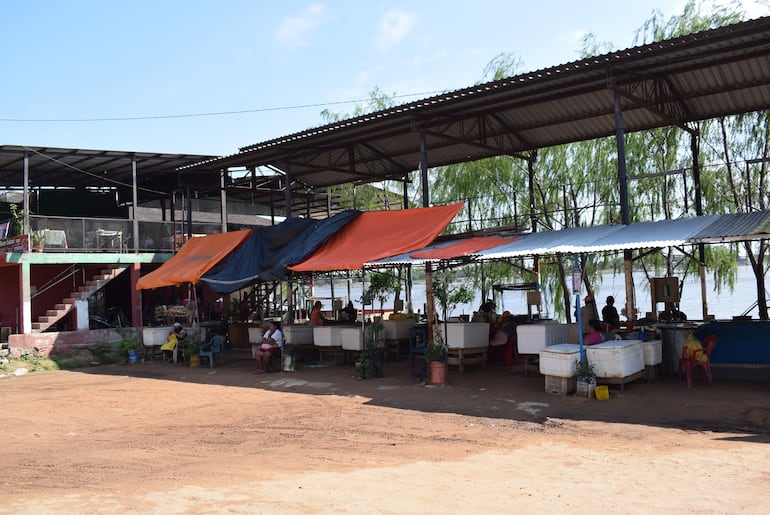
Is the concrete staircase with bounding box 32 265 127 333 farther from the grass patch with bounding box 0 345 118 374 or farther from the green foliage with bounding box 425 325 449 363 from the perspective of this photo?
the green foliage with bounding box 425 325 449 363

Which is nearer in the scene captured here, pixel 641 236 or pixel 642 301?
pixel 641 236

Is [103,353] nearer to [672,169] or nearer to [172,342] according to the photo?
[172,342]

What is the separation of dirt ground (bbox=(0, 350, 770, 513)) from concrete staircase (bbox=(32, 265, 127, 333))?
6653mm

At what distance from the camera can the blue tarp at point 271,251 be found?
1550cm

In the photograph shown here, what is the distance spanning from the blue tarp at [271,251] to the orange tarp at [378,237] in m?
0.28

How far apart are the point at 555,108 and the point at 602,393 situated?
791cm

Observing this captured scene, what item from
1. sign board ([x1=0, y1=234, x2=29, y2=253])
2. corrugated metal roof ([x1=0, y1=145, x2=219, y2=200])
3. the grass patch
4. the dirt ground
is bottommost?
the dirt ground

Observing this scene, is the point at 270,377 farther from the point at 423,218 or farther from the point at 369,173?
the point at 369,173

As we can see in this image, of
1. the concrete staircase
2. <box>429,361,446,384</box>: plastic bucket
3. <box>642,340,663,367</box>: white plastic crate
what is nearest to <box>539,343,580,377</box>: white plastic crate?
<box>642,340,663,367</box>: white plastic crate

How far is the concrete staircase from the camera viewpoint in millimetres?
19047

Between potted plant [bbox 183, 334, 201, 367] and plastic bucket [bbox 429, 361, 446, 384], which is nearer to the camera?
plastic bucket [bbox 429, 361, 446, 384]

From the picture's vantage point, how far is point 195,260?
60.6 feet

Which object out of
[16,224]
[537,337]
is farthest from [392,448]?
[16,224]

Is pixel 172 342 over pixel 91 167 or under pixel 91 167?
under
